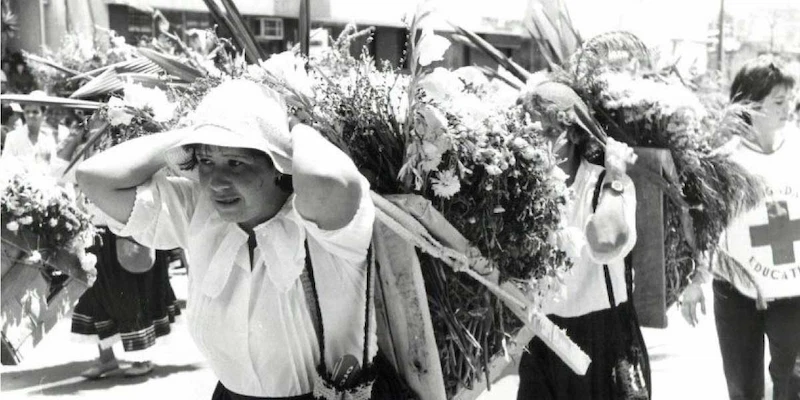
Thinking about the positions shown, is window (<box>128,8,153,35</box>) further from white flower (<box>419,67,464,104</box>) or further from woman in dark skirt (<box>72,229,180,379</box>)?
white flower (<box>419,67,464,104</box>)

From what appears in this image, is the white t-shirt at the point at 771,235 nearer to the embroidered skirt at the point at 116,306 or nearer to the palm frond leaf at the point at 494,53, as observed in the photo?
the palm frond leaf at the point at 494,53

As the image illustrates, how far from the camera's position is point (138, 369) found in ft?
23.6

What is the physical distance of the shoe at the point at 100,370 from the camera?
713 centimetres

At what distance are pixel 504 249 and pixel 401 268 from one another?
1.05 ft

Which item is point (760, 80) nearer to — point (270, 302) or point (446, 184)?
point (446, 184)

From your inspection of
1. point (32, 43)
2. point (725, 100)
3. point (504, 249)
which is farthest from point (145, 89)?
point (32, 43)

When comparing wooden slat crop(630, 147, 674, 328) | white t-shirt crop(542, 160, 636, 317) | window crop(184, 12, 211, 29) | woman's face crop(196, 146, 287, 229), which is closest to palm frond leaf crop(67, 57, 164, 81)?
woman's face crop(196, 146, 287, 229)

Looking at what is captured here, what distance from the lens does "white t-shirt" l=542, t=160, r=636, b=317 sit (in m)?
3.85

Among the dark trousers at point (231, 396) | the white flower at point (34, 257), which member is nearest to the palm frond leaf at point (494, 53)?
the dark trousers at point (231, 396)

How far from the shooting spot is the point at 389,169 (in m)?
2.91

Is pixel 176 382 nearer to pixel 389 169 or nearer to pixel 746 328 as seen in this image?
Answer: pixel 746 328

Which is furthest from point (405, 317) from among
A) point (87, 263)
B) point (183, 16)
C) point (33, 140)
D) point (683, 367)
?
point (183, 16)

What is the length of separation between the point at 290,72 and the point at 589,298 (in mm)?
1652

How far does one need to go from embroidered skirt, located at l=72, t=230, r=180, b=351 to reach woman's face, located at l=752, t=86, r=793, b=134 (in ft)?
13.7
